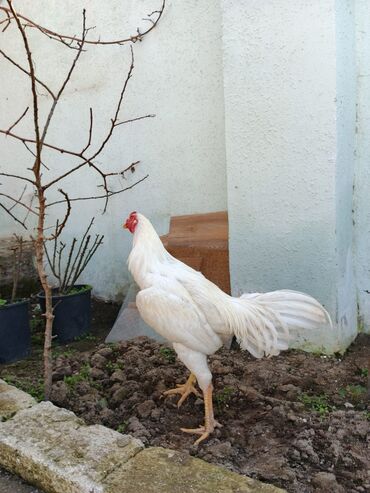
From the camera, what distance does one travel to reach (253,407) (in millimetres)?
2570

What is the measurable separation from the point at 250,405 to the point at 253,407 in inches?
1.1

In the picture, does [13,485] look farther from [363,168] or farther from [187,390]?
[363,168]

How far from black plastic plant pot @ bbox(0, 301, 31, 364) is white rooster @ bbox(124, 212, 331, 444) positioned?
165 cm

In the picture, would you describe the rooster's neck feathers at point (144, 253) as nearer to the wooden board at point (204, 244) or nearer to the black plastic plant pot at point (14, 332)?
the wooden board at point (204, 244)

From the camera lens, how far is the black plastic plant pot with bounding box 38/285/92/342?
4.05 meters

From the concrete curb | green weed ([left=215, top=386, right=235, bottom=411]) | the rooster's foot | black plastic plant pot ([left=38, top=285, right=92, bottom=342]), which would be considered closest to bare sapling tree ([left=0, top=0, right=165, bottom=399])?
black plastic plant pot ([left=38, top=285, right=92, bottom=342])

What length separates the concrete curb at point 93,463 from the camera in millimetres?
1713

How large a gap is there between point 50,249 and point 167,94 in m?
2.24

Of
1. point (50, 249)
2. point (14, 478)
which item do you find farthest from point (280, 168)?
point (50, 249)

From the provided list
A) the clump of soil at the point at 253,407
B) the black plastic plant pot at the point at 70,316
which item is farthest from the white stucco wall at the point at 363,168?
the black plastic plant pot at the point at 70,316

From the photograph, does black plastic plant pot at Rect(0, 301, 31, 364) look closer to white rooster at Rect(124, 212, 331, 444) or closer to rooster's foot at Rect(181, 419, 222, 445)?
white rooster at Rect(124, 212, 331, 444)

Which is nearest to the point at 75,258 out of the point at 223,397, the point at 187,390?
the point at 187,390

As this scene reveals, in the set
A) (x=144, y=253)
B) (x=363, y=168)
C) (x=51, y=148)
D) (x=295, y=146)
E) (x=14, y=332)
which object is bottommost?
(x=14, y=332)

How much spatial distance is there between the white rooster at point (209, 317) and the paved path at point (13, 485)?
796mm
